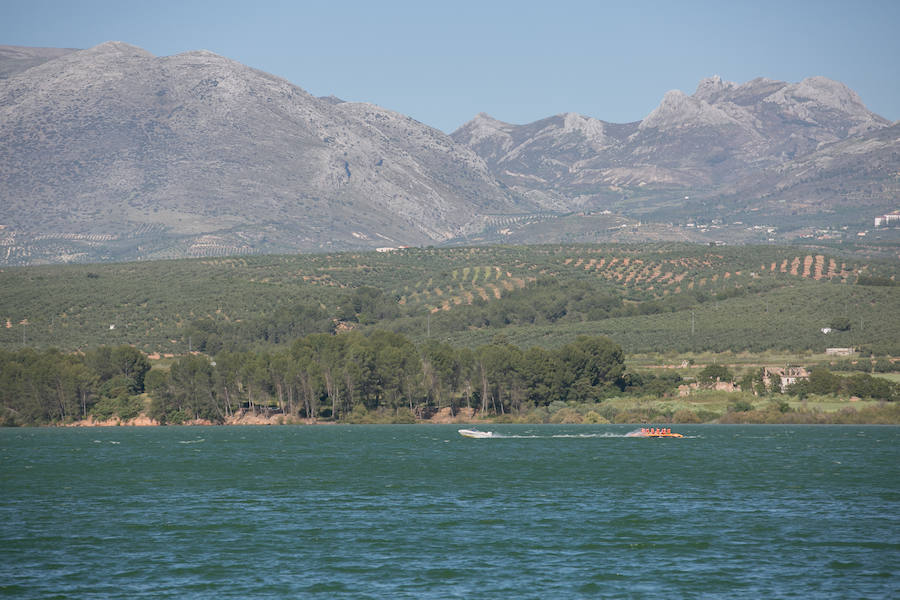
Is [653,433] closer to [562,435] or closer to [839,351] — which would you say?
[562,435]

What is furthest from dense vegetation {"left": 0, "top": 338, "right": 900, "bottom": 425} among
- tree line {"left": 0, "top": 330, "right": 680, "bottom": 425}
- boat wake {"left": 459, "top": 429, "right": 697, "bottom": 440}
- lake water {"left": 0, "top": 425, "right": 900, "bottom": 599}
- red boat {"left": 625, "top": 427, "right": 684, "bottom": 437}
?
lake water {"left": 0, "top": 425, "right": 900, "bottom": 599}

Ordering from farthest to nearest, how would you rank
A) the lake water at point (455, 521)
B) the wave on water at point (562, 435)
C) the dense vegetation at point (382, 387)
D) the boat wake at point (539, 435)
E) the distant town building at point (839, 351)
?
the distant town building at point (839, 351)
the dense vegetation at point (382, 387)
the wave on water at point (562, 435)
the boat wake at point (539, 435)
the lake water at point (455, 521)

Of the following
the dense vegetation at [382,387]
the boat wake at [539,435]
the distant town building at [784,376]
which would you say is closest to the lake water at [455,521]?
the boat wake at [539,435]

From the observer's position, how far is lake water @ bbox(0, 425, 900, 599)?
4484 cm

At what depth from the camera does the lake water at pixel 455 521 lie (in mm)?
44844

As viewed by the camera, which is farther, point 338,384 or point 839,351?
point 839,351

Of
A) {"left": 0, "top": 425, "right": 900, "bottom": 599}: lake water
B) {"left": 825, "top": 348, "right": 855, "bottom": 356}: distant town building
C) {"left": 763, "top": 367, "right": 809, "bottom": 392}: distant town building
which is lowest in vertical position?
Result: {"left": 0, "top": 425, "right": 900, "bottom": 599}: lake water

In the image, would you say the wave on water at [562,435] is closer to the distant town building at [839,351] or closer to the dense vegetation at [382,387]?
the dense vegetation at [382,387]

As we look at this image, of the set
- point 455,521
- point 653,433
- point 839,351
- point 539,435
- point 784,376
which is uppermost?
point 839,351

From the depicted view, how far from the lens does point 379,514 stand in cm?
6344

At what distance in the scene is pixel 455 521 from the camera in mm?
60312

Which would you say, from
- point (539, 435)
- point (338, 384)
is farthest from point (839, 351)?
point (338, 384)

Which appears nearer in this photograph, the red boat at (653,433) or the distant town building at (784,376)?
the red boat at (653,433)

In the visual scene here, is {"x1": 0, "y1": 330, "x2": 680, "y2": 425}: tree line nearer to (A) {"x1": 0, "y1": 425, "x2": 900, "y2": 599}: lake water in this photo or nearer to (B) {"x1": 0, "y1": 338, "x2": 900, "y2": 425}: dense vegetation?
(B) {"x1": 0, "y1": 338, "x2": 900, "y2": 425}: dense vegetation
